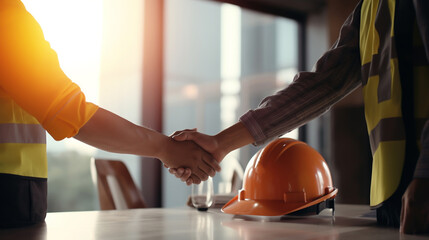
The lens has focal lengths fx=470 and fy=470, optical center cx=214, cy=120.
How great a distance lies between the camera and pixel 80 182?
311 cm

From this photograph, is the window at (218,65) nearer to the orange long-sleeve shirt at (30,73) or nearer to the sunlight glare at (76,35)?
the sunlight glare at (76,35)

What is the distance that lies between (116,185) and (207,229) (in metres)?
1.26

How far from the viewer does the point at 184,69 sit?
142 inches

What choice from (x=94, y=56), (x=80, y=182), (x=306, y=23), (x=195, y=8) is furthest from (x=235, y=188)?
(x=306, y=23)

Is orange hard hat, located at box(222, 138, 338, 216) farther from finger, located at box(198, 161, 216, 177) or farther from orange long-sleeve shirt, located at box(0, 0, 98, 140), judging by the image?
orange long-sleeve shirt, located at box(0, 0, 98, 140)

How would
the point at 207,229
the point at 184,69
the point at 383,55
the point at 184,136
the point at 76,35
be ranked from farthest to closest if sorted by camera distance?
1. the point at 184,69
2. the point at 76,35
3. the point at 184,136
4. the point at 383,55
5. the point at 207,229

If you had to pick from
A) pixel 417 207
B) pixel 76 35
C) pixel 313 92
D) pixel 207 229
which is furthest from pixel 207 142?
pixel 76 35

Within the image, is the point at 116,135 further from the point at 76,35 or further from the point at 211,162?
the point at 76,35

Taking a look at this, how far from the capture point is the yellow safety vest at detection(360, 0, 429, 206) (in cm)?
103

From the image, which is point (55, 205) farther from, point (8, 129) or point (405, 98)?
point (405, 98)

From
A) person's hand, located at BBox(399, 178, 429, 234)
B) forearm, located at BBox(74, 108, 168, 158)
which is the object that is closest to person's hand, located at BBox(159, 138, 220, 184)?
forearm, located at BBox(74, 108, 168, 158)

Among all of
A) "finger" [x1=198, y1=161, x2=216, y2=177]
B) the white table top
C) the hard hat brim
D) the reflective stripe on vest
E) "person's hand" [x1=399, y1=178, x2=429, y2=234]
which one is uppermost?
the reflective stripe on vest

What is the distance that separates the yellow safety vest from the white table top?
124 millimetres

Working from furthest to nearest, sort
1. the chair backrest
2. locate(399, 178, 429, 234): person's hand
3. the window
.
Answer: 1. the window
2. the chair backrest
3. locate(399, 178, 429, 234): person's hand
